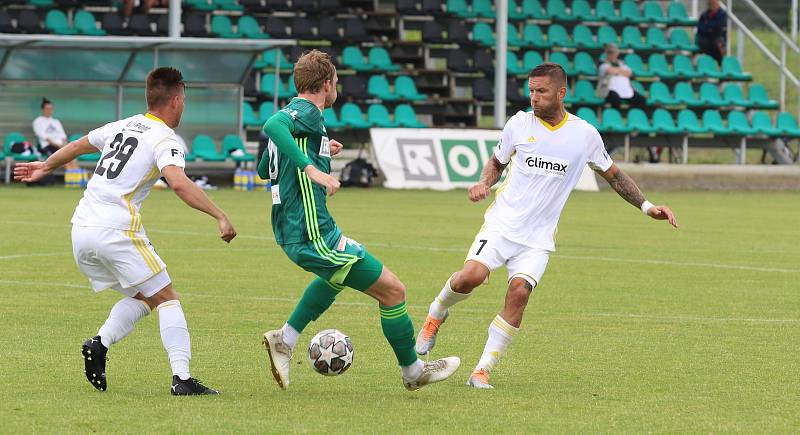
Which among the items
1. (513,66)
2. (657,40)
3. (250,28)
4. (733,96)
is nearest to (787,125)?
(733,96)

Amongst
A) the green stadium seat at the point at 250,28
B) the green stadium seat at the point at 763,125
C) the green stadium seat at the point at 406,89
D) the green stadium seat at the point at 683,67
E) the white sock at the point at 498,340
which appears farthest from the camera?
the green stadium seat at the point at 683,67

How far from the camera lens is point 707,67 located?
3638 centimetres

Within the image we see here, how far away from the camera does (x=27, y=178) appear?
301 inches

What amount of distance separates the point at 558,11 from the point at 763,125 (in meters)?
6.00

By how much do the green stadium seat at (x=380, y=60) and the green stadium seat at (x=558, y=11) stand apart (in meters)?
4.92

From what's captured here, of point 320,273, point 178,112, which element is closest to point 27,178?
point 178,112

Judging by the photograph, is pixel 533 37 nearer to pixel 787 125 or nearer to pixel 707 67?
pixel 707 67

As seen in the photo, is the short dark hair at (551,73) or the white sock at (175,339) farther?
the short dark hair at (551,73)

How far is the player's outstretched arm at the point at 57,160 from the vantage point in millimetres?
7305

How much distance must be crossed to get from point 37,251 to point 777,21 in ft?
98.1

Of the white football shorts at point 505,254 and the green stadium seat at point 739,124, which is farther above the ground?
the white football shorts at point 505,254

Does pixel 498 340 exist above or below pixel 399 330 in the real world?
below

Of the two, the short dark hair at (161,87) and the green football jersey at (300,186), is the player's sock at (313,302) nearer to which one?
the green football jersey at (300,186)

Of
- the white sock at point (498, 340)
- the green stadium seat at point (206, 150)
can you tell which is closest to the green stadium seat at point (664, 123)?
the green stadium seat at point (206, 150)
